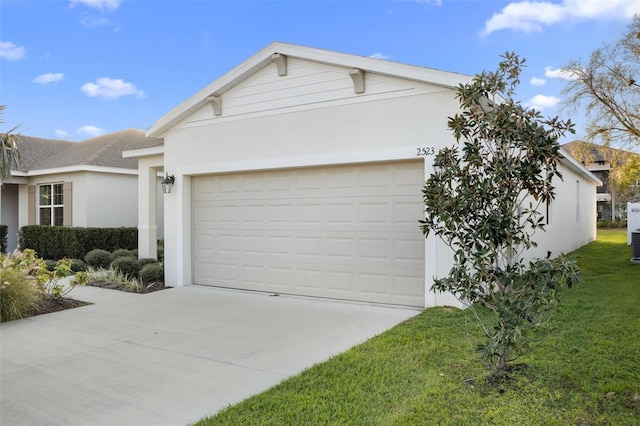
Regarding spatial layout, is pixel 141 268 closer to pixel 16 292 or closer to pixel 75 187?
pixel 16 292

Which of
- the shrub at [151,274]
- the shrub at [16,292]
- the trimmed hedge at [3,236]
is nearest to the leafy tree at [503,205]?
the shrub at [16,292]

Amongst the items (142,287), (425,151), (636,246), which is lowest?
(142,287)

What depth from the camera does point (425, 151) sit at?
22.8 ft

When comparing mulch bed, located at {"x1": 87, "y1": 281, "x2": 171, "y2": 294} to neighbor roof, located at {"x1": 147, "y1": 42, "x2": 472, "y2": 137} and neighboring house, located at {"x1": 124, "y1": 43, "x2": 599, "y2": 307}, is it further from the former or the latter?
neighbor roof, located at {"x1": 147, "y1": 42, "x2": 472, "y2": 137}

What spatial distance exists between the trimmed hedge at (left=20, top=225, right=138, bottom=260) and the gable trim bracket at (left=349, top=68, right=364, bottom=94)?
32.6ft

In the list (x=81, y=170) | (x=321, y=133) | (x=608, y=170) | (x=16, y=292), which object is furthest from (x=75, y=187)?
(x=608, y=170)

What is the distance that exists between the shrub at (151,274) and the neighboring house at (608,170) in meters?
17.3

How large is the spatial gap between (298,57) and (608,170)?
1848 inches

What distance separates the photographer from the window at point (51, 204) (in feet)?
51.4

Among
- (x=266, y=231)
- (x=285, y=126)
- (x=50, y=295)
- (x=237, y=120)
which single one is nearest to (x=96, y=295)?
(x=50, y=295)

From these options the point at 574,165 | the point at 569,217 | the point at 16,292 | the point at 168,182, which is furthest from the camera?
the point at 569,217

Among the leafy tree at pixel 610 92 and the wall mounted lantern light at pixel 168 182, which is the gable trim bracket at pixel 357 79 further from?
the leafy tree at pixel 610 92

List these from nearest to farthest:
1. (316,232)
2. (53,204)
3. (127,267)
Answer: (316,232) < (127,267) < (53,204)

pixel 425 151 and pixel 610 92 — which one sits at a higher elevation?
pixel 610 92
